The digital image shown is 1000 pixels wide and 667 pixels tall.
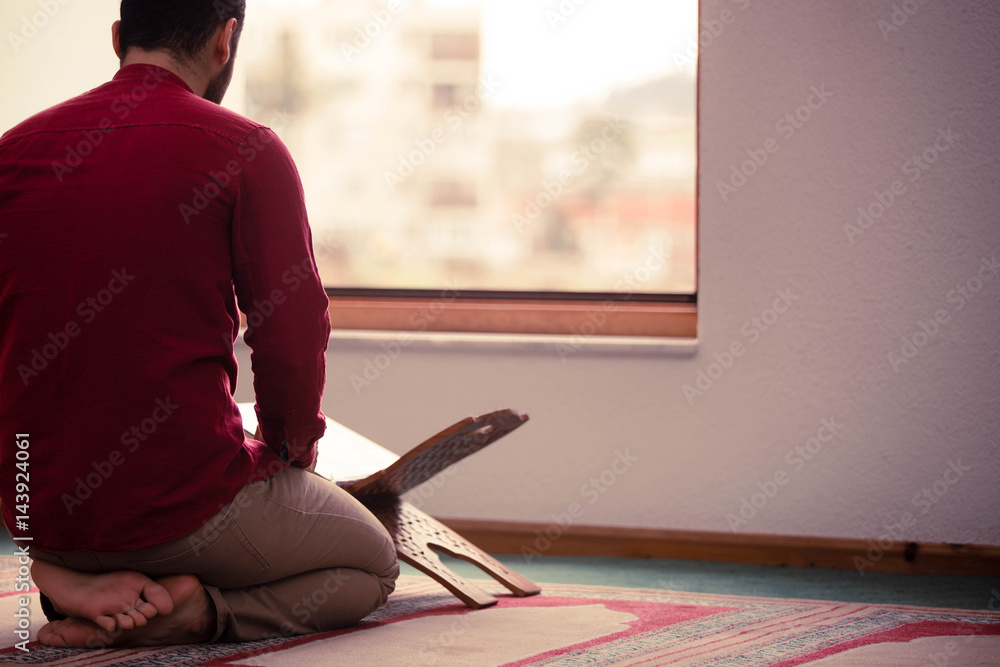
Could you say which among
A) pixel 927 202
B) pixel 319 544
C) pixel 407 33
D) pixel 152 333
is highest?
pixel 407 33

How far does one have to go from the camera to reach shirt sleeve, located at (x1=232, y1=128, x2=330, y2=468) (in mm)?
1584

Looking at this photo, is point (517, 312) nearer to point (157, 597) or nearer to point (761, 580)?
point (761, 580)

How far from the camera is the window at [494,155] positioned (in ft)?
10.4

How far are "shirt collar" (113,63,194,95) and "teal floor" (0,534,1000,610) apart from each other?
1.59 m

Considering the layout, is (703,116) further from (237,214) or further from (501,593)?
(237,214)

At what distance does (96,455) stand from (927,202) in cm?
230

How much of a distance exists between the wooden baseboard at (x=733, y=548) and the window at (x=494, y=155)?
628mm

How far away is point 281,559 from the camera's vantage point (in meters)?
1.73

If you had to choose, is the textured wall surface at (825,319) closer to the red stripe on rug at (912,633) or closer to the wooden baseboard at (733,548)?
the wooden baseboard at (733,548)

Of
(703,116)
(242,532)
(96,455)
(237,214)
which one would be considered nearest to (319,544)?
(242,532)

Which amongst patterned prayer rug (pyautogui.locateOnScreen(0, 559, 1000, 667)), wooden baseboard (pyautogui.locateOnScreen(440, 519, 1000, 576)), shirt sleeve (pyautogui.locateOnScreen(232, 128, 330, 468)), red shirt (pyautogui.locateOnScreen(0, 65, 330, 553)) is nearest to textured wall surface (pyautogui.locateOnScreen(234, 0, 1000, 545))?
wooden baseboard (pyautogui.locateOnScreen(440, 519, 1000, 576))

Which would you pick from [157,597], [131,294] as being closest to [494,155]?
[131,294]

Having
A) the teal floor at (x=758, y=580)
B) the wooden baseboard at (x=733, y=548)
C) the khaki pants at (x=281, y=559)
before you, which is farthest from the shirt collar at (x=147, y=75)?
the wooden baseboard at (x=733, y=548)

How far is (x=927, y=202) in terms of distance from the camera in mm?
2785
